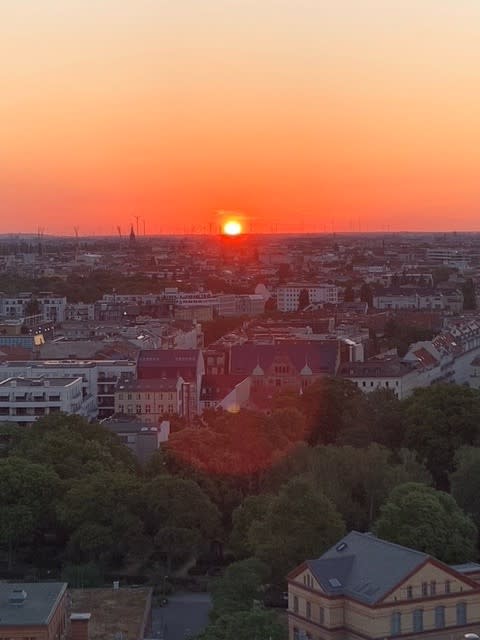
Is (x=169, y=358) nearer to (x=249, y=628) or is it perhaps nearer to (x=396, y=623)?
(x=396, y=623)

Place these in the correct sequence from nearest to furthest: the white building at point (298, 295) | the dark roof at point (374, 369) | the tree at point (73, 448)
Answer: the tree at point (73, 448), the dark roof at point (374, 369), the white building at point (298, 295)

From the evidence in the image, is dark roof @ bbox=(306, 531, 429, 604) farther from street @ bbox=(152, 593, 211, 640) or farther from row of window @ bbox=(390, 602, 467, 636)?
street @ bbox=(152, 593, 211, 640)

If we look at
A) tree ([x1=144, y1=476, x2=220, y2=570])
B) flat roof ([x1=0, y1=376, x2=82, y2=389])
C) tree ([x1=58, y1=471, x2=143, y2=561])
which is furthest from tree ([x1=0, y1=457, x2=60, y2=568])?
flat roof ([x1=0, y1=376, x2=82, y2=389])

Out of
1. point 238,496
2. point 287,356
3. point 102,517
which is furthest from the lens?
point 287,356

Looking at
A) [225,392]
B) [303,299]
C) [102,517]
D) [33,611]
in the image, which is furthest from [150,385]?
A: [303,299]

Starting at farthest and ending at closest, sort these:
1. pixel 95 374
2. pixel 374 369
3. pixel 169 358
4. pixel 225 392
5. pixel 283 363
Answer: pixel 283 363 < pixel 374 369 < pixel 169 358 < pixel 225 392 < pixel 95 374

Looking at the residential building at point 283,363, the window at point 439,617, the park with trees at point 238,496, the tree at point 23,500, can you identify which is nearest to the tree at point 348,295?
the residential building at point 283,363

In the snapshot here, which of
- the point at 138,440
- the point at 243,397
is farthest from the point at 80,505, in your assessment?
the point at 243,397

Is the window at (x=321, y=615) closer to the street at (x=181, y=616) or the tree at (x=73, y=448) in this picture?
the street at (x=181, y=616)
